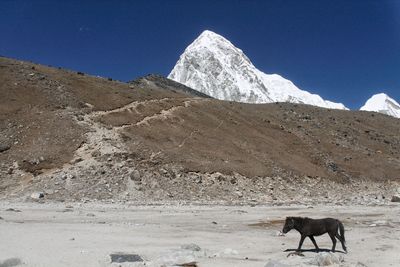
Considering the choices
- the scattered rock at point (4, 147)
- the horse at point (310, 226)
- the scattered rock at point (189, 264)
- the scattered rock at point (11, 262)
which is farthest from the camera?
the scattered rock at point (4, 147)

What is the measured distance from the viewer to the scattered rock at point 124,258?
1441cm

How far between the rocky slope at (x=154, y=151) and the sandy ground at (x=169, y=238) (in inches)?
478

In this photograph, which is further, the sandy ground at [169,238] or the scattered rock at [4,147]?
the scattered rock at [4,147]

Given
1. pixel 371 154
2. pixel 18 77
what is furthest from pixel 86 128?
pixel 371 154

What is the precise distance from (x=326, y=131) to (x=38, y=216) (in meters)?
78.2

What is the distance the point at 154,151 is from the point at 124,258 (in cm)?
4085

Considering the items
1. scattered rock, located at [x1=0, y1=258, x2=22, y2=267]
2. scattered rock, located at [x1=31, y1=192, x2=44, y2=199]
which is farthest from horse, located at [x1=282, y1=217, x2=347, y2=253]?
scattered rock, located at [x1=31, y1=192, x2=44, y2=199]

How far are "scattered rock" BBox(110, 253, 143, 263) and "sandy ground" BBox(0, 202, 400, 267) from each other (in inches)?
7.1

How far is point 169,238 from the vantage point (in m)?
21.0

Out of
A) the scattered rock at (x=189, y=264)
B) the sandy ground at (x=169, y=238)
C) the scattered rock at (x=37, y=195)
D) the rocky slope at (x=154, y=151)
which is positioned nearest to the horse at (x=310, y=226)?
the sandy ground at (x=169, y=238)

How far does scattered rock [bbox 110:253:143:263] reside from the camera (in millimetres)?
14406

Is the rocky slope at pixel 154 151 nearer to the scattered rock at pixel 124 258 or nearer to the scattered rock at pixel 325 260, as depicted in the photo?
the scattered rock at pixel 124 258

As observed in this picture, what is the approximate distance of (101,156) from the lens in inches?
2019

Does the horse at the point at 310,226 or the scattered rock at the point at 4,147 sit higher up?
the scattered rock at the point at 4,147
